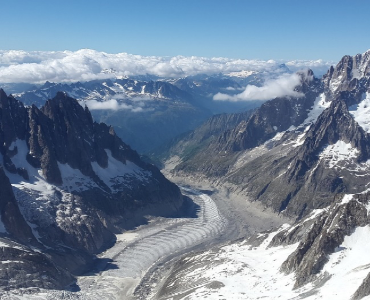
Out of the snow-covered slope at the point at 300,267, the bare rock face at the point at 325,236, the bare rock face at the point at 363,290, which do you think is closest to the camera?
the bare rock face at the point at 363,290

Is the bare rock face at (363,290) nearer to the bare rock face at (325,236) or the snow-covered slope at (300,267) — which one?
the snow-covered slope at (300,267)

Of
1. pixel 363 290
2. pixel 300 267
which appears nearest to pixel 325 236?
pixel 300 267

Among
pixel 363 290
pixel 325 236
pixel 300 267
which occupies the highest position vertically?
pixel 325 236

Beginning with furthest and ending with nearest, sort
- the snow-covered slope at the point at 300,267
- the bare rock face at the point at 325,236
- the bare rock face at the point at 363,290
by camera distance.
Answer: the bare rock face at the point at 325,236, the snow-covered slope at the point at 300,267, the bare rock face at the point at 363,290

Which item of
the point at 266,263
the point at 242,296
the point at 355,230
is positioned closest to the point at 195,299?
the point at 242,296

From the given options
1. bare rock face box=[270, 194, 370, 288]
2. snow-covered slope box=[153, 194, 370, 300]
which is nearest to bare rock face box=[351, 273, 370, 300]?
snow-covered slope box=[153, 194, 370, 300]

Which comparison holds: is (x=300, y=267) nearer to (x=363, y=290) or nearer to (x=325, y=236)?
(x=325, y=236)

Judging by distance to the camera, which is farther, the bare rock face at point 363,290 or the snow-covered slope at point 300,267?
the snow-covered slope at point 300,267

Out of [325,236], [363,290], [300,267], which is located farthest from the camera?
[325,236]

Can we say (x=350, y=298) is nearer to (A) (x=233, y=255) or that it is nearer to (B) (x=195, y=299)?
(B) (x=195, y=299)

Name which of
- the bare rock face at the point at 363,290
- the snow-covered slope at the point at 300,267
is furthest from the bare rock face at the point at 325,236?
the bare rock face at the point at 363,290

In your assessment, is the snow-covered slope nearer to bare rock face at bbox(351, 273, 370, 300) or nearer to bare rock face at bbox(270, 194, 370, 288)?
bare rock face at bbox(270, 194, 370, 288)
